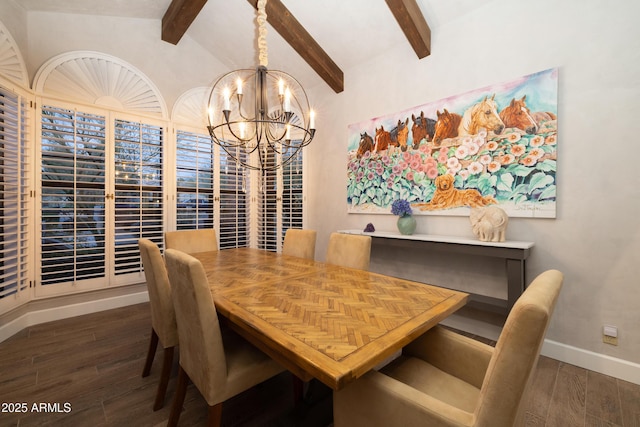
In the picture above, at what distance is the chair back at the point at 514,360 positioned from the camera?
2.41 feet

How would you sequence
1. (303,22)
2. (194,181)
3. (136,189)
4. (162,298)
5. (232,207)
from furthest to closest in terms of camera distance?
(232,207) → (194,181) → (136,189) → (303,22) → (162,298)

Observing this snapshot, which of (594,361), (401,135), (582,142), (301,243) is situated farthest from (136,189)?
(594,361)

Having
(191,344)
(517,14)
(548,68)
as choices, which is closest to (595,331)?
(548,68)

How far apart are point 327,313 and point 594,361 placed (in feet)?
7.34

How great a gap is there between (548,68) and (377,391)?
270cm

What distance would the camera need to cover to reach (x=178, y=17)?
10.8ft

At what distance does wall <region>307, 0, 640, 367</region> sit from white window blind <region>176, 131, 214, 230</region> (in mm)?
3249

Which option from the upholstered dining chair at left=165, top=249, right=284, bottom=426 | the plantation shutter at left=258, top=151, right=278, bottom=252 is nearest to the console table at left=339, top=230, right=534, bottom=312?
the upholstered dining chair at left=165, top=249, right=284, bottom=426

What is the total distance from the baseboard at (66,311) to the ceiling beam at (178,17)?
335cm

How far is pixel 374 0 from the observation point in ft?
9.11

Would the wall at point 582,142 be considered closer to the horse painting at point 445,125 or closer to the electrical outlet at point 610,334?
the electrical outlet at point 610,334

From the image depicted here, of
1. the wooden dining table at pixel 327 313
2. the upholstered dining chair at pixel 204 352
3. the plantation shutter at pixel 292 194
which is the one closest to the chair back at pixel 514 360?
the wooden dining table at pixel 327 313

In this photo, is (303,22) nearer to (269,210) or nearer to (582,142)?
(269,210)

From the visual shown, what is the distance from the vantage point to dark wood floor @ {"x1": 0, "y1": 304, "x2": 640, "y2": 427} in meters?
1.60
